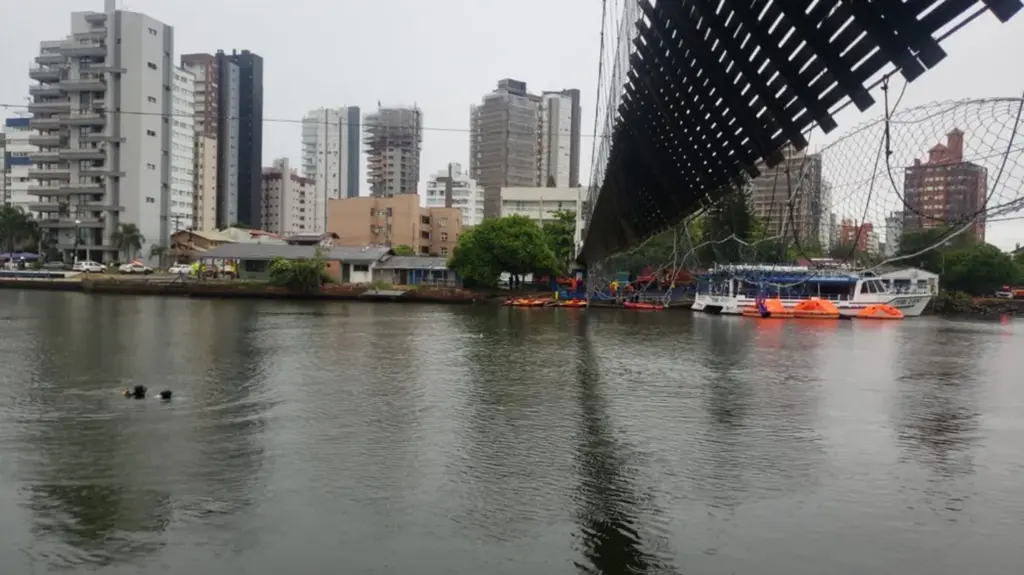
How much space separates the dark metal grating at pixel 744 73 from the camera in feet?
7.59

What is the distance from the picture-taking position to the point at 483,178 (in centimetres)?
6700

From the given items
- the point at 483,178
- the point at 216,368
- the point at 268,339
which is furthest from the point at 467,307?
the point at 483,178

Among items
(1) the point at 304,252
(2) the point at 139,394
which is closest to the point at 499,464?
(2) the point at 139,394

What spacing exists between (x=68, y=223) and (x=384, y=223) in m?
15.2

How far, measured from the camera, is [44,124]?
38250 millimetres

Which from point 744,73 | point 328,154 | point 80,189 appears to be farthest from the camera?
point 328,154

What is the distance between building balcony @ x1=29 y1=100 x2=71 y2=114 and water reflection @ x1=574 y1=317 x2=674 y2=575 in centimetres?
3814

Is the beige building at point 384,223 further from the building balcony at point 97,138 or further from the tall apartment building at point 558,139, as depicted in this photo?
the tall apartment building at point 558,139

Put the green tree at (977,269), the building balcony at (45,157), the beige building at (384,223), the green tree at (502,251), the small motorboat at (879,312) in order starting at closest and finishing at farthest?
the small motorboat at (879,312) < the green tree at (502,251) < the green tree at (977,269) < the building balcony at (45,157) < the beige building at (384,223)

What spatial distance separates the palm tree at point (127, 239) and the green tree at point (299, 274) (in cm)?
988

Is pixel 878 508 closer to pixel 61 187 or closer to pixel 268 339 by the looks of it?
pixel 268 339

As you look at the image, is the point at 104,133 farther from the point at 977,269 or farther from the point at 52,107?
the point at 977,269

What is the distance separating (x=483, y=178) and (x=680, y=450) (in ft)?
201

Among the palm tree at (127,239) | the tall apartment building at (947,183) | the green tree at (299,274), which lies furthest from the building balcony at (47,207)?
the tall apartment building at (947,183)
